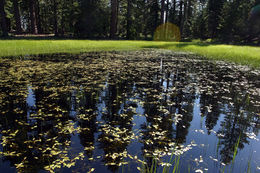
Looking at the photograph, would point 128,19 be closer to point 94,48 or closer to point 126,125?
point 94,48

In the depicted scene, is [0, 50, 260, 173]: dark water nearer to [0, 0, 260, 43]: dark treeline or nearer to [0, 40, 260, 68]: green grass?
[0, 40, 260, 68]: green grass

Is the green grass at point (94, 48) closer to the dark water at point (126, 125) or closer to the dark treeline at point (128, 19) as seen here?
the dark water at point (126, 125)

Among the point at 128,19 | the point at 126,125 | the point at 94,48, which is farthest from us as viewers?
the point at 128,19

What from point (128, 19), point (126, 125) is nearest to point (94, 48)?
point (128, 19)

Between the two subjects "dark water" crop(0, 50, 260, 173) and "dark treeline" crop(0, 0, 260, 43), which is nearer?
"dark water" crop(0, 50, 260, 173)

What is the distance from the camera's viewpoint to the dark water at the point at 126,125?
3.68 meters

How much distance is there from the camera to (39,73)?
35.0 ft

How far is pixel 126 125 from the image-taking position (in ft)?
17.1

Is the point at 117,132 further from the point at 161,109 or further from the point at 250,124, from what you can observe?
the point at 250,124

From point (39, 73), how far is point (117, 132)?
796 cm

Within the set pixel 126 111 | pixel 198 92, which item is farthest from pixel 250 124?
pixel 126 111

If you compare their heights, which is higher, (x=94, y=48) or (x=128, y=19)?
(x=128, y=19)

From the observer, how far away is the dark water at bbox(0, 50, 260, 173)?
12.1ft

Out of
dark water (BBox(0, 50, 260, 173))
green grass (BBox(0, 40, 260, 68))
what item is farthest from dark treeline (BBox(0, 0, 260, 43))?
dark water (BBox(0, 50, 260, 173))
